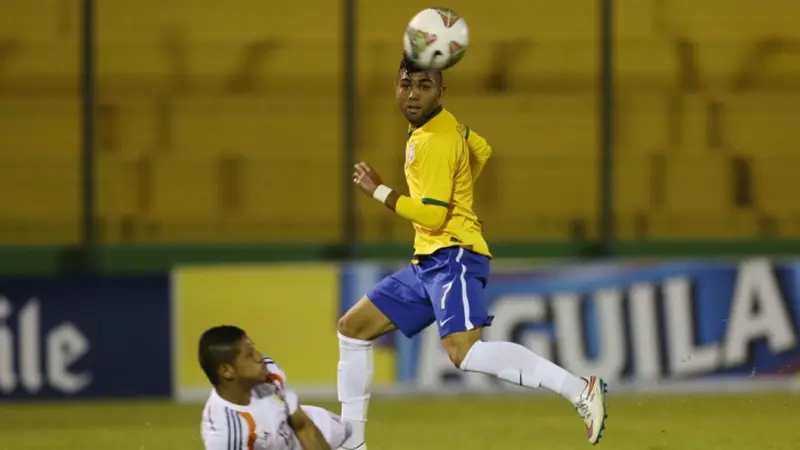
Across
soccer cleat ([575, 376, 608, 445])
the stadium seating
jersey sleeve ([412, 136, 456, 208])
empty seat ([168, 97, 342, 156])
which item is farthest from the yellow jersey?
empty seat ([168, 97, 342, 156])

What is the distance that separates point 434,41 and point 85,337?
4883 mm

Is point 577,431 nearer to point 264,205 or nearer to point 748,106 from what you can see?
point 264,205

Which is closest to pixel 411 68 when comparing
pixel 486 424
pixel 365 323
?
pixel 365 323

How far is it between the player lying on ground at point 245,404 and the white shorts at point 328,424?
0.25m

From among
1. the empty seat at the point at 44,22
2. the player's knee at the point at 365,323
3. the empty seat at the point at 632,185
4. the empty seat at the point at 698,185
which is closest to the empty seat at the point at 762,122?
the empty seat at the point at 698,185

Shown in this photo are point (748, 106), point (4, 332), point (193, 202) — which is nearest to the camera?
point (4, 332)

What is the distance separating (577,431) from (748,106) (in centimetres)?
539

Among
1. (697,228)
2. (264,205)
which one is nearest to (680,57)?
(697,228)

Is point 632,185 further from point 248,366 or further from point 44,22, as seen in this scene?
point 248,366

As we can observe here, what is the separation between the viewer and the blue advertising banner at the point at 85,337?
10.6m

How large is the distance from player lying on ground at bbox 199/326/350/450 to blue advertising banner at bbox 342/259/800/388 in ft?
15.3

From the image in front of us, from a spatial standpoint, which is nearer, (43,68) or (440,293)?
(440,293)

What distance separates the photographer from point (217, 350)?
5840 millimetres

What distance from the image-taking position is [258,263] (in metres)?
11.6
